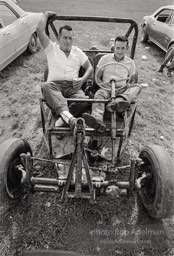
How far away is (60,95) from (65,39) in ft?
3.13

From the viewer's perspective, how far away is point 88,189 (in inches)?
97.4

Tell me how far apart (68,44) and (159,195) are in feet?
8.28

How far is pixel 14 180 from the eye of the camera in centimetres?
275

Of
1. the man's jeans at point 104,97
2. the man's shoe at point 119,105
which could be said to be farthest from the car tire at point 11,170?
the man's shoe at point 119,105

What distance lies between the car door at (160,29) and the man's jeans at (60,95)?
4620mm

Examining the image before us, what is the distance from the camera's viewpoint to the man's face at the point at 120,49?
3614mm

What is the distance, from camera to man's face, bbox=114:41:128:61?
361 centimetres

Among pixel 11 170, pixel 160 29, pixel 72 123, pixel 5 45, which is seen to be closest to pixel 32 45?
pixel 5 45

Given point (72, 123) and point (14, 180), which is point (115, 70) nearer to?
point (72, 123)

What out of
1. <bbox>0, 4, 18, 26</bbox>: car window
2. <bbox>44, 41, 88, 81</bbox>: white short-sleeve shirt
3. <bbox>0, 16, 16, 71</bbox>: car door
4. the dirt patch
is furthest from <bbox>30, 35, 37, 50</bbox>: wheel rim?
the dirt patch

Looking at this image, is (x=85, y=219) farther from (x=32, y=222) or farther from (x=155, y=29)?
(x=155, y=29)

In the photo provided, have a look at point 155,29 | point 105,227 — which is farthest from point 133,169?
point 155,29

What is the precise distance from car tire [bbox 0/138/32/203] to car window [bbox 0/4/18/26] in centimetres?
425

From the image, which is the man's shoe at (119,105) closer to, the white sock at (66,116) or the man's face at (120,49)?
the white sock at (66,116)
